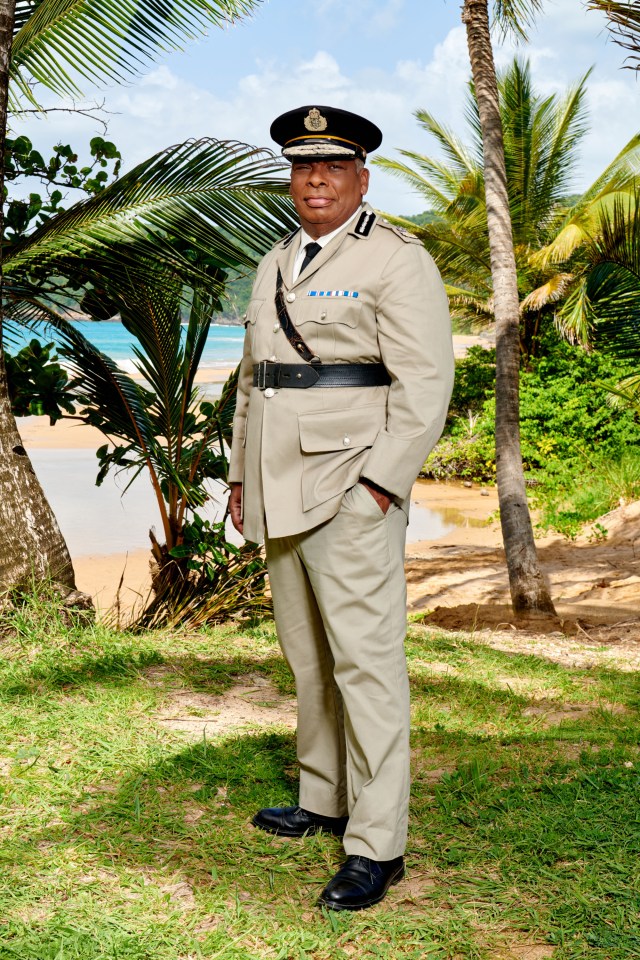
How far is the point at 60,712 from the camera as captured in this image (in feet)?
12.1

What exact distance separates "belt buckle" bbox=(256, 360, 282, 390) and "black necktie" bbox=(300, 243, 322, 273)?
11.1 inches

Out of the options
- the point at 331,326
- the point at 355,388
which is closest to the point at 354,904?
the point at 355,388

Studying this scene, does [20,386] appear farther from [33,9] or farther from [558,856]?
[558,856]

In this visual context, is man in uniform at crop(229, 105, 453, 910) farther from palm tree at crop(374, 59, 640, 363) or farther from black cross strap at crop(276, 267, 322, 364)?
palm tree at crop(374, 59, 640, 363)

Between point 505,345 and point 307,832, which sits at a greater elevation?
point 505,345

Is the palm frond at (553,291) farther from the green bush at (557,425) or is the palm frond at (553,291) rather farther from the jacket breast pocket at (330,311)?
the jacket breast pocket at (330,311)

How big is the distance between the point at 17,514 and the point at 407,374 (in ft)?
9.14

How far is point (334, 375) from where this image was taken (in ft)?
8.32

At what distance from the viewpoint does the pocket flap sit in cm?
249

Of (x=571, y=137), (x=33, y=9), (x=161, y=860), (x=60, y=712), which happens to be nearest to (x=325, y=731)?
(x=161, y=860)

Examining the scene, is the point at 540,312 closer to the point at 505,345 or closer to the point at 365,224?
the point at 505,345

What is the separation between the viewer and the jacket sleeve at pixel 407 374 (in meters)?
2.40

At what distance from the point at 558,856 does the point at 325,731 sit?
0.75 m

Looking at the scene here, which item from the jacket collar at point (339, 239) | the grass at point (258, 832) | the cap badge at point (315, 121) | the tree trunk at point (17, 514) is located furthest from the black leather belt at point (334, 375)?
the tree trunk at point (17, 514)
